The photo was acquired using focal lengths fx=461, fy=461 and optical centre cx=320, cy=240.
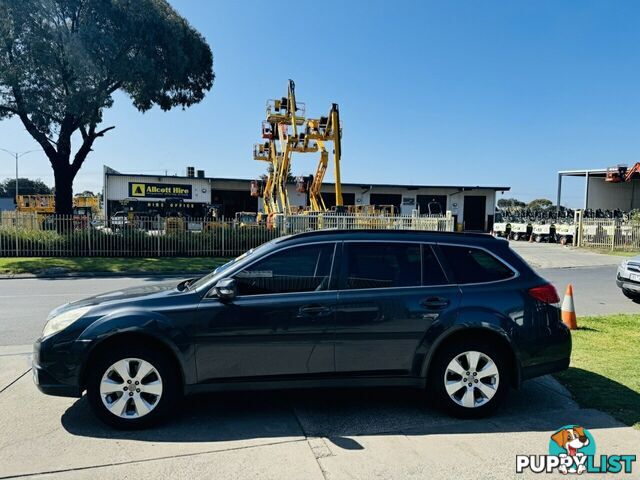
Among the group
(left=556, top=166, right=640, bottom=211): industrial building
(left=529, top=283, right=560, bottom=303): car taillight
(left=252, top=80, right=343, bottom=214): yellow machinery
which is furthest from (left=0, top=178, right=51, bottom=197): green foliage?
(left=529, top=283, right=560, bottom=303): car taillight

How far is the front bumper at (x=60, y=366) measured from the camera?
12.3 feet

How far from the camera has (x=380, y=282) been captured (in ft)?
13.5

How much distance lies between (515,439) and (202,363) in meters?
2.60

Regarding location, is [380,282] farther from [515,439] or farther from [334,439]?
[515,439]

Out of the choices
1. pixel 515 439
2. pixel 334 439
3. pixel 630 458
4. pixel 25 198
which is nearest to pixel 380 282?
pixel 334 439

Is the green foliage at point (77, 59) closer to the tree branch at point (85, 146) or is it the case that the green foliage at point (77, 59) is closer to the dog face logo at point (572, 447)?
the tree branch at point (85, 146)

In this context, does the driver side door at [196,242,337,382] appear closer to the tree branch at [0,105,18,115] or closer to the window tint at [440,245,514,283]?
the window tint at [440,245,514,283]

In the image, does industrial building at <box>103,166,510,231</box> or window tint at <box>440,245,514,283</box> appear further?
industrial building at <box>103,166,510,231</box>

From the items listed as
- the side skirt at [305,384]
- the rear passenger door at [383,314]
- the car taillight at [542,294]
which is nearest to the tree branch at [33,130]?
the side skirt at [305,384]

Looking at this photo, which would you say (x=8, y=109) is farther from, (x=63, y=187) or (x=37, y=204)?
(x=37, y=204)

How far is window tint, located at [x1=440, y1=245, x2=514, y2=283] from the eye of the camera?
4.23 m

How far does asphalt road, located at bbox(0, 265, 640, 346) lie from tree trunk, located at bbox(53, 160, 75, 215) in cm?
902

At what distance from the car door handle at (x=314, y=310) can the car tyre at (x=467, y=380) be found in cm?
108

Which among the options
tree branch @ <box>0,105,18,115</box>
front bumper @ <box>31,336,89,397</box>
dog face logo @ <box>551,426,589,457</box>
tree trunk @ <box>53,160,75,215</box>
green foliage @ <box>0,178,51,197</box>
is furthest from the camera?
green foliage @ <box>0,178,51,197</box>
